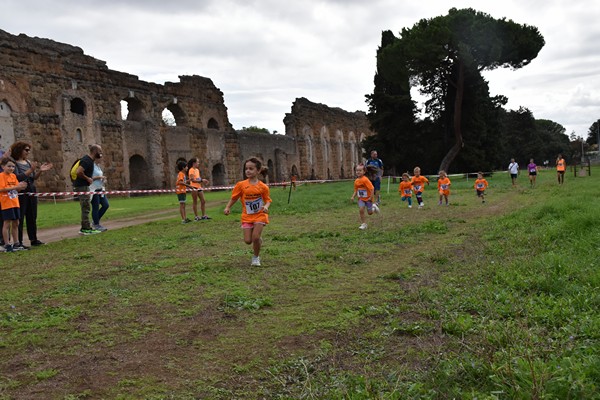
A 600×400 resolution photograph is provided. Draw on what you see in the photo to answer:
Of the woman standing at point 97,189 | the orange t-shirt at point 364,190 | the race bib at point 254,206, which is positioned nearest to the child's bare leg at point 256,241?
the race bib at point 254,206

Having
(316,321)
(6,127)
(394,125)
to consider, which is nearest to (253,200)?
(316,321)

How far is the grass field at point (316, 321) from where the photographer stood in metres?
2.77

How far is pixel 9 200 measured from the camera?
833cm

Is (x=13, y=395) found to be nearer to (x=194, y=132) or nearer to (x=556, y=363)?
(x=556, y=363)

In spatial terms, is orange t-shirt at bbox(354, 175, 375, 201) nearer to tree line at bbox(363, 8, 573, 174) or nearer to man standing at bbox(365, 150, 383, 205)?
man standing at bbox(365, 150, 383, 205)

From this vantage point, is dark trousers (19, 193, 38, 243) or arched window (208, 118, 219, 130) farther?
arched window (208, 118, 219, 130)

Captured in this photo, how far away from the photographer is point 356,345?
3.44 metres

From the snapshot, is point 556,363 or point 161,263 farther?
point 161,263

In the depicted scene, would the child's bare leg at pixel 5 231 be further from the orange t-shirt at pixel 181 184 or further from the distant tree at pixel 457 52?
the distant tree at pixel 457 52

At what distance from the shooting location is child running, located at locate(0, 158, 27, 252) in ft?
27.2

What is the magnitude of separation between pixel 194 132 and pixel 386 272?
1186 inches

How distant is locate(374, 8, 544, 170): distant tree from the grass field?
993 inches

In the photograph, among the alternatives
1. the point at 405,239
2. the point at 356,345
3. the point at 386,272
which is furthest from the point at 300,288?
the point at 405,239

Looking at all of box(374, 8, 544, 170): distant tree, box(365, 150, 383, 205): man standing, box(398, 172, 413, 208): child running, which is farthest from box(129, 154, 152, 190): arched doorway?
box(398, 172, 413, 208): child running
